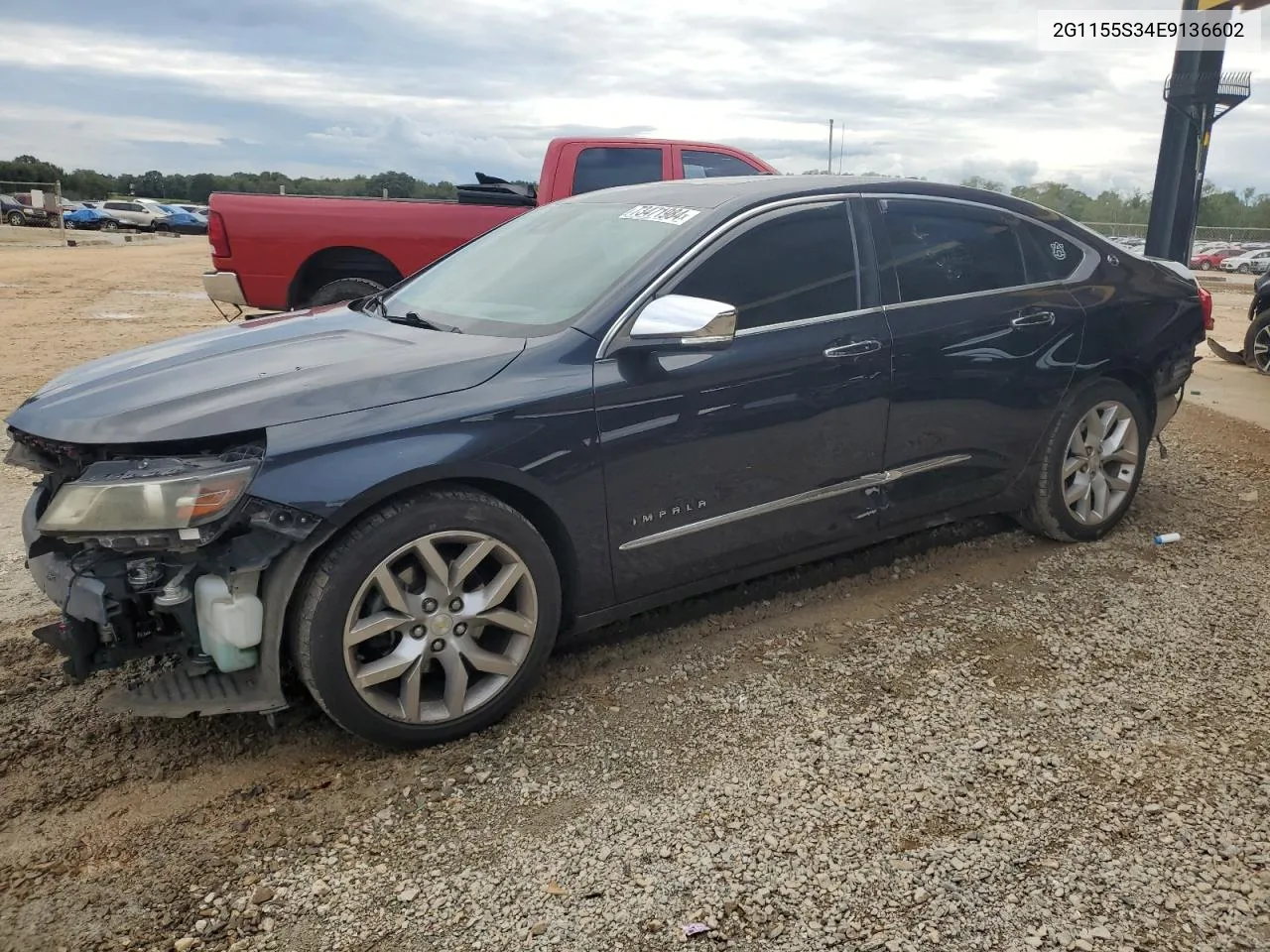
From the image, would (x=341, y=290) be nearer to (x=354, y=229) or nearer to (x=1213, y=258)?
(x=354, y=229)

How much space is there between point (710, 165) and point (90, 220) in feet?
157

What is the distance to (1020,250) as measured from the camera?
426cm

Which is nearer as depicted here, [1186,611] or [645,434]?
[645,434]

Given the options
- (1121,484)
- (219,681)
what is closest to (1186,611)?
(1121,484)

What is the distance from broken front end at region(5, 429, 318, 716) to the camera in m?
2.57

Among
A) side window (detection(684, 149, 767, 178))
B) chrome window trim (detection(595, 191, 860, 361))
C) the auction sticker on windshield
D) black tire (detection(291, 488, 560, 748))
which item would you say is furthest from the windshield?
side window (detection(684, 149, 767, 178))

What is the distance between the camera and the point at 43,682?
3320mm

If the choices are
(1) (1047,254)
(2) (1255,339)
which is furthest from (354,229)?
(2) (1255,339)

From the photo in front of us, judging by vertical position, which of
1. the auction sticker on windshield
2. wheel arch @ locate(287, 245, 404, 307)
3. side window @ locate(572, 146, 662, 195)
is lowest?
wheel arch @ locate(287, 245, 404, 307)

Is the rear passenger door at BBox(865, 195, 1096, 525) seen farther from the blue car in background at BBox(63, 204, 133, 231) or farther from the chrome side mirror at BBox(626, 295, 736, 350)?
the blue car in background at BBox(63, 204, 133, 231)

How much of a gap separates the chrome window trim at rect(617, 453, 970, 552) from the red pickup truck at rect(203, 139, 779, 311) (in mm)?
5347

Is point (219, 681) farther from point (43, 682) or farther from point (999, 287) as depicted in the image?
point (999, 287)

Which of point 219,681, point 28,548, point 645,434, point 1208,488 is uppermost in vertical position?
point 645,434

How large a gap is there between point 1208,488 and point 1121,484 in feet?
4.72
